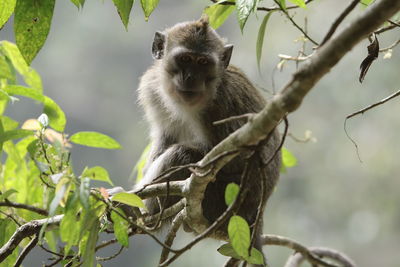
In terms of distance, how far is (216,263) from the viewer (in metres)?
13.0

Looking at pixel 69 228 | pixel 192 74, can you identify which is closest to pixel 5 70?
pixel 69 228

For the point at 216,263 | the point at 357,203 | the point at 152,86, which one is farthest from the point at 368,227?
the point at 152,86

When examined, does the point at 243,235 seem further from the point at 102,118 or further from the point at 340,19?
the point at 102,118

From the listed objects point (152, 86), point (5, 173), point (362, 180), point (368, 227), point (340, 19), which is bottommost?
point (368, 227)

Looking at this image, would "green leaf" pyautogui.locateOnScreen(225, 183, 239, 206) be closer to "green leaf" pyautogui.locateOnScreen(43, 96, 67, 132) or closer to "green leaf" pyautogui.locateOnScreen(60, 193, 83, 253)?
"green leaf" pyautogui.locateOnScreen(60, 193, 83, 253)

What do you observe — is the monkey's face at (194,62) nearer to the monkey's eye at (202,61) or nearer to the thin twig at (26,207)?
the monkey's eye at (202,61)


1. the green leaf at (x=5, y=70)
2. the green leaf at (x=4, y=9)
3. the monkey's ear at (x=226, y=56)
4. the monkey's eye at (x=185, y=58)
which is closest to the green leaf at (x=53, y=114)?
the green leaf at (x=5, y=70)

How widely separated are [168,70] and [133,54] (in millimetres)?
14480

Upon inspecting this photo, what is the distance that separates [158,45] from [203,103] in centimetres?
70

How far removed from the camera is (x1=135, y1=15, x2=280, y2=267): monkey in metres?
4.17

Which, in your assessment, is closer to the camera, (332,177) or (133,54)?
(332,177)

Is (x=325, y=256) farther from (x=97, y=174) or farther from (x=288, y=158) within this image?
(x=97, y=174)

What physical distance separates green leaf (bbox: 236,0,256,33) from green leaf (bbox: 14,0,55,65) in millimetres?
651

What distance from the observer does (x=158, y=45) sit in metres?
4.74
